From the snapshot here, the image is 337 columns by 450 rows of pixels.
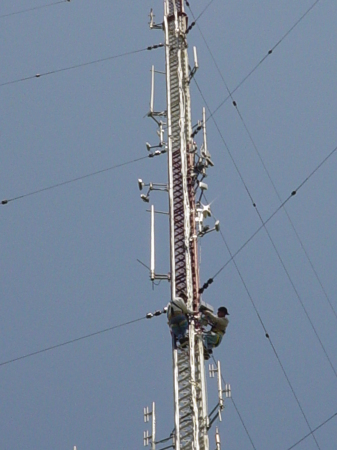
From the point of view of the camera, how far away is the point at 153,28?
114ft

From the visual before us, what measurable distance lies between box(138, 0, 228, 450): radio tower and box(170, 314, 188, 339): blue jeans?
0.27 meters

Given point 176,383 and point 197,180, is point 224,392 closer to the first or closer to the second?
point 176,383

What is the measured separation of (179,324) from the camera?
27.0 metres

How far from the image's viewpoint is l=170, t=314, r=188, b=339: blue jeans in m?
27.0

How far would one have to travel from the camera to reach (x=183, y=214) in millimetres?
29484

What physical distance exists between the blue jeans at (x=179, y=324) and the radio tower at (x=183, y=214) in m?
0.27

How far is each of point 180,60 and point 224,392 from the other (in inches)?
379

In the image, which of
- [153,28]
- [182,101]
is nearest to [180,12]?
[153,28]

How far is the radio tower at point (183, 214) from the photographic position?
2623 centimetres

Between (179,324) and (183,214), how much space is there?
11.4 feet

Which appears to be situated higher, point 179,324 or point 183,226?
point 183,226

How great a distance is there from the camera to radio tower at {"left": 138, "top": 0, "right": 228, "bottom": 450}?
86.1 ft

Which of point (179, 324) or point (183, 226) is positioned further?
point (183, 226)

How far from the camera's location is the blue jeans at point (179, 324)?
88.4ft
